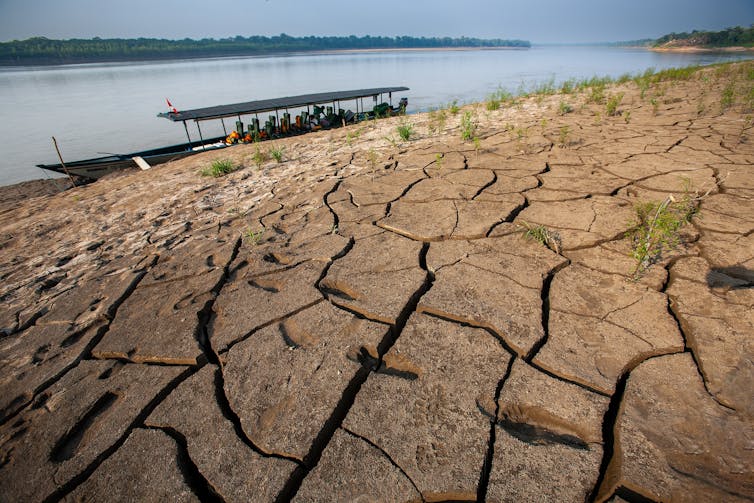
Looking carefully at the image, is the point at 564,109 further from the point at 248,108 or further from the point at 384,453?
the point at 248,108

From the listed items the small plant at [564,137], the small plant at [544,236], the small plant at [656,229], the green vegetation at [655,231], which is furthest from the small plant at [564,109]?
the small plant at [544,236]

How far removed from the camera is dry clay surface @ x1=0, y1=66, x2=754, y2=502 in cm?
108

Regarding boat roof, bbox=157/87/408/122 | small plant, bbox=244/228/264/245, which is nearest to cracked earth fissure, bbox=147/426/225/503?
small plant, bbox=244/228/264/245

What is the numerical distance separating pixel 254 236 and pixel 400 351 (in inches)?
61.4

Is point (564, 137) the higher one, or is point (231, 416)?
point (564, 137)

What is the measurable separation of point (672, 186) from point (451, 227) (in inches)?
68.9

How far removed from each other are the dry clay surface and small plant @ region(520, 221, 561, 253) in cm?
A: 4

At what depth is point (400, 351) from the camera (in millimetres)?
1477

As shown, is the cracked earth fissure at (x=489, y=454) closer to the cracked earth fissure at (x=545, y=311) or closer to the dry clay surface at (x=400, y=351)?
the dry clay surface at (x=400, y=351)

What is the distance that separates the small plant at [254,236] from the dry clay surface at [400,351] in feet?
0.05

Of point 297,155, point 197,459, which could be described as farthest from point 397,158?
point 197,459

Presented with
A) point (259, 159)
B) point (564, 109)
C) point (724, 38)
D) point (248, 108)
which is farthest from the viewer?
point (724, 38)

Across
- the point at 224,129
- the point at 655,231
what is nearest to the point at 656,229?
the point at 655,231

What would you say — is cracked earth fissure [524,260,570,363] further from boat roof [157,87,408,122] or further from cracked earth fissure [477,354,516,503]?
boat roof [157,87,408,122]
